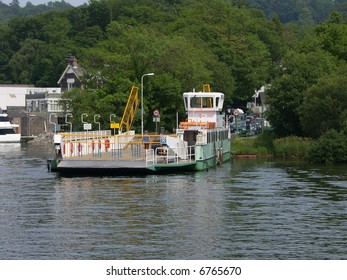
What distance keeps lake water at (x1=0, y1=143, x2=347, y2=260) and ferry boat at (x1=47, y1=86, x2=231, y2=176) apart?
2.91 ft

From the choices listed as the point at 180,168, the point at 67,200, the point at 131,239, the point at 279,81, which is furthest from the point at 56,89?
the point at 131,239

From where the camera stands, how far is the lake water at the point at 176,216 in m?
35.6

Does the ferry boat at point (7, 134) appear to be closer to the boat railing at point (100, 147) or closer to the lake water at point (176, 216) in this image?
the boat railing at point (100, 147)

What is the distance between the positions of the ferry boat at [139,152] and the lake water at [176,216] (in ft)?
2.91

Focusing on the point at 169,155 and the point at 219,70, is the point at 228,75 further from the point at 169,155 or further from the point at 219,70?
the point at 169,155

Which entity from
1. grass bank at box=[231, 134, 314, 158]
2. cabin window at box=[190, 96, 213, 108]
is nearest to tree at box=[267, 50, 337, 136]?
grass bank at box=[231, 134, 314, 158]

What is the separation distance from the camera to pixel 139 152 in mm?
67812

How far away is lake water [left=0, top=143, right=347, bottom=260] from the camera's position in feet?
117

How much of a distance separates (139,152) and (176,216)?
948 inches

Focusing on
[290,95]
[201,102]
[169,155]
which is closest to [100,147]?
[169,155]

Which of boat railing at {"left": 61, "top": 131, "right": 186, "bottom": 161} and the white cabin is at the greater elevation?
the white cabin

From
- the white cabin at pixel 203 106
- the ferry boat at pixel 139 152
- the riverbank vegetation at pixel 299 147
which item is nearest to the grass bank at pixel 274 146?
the riverbank vegetation at pixel 299 147

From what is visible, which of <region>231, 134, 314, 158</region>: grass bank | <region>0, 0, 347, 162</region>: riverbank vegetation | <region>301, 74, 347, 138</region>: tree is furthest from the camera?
<region>231, 134, 314, 158</region>: grass bank

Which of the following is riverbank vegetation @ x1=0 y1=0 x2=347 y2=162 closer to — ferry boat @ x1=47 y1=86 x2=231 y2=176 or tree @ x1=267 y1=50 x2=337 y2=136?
tree @ x1=267 y1=50 x2=337 y2=136
